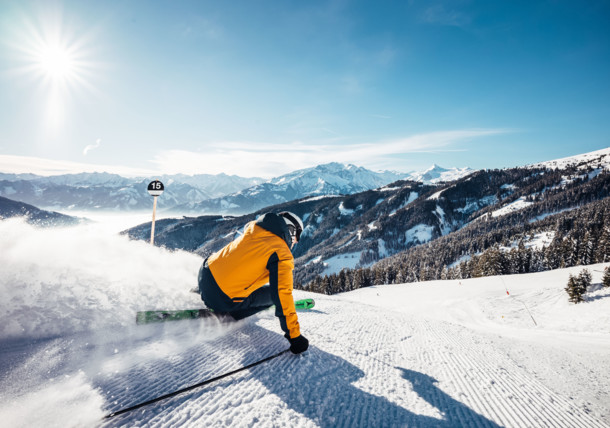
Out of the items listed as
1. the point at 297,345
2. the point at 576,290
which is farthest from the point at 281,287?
the point at 576,290

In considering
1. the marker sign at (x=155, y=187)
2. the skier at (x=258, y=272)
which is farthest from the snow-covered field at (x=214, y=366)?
the marker sign at (x=155, y=187)

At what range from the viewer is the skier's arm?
3.76 meters

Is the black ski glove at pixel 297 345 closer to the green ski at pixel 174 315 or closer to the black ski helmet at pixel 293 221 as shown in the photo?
the green ski at pixel 174 315

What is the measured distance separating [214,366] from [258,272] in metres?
1.29

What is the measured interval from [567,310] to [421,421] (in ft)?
109

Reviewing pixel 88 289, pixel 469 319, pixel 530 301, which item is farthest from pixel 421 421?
pixel 530 301

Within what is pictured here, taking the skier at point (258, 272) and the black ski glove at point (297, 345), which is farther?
the black ski glove at point (297, 345)

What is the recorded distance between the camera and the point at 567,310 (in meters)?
25.3

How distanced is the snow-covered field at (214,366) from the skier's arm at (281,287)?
2.20 feet

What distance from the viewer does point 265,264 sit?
388cm

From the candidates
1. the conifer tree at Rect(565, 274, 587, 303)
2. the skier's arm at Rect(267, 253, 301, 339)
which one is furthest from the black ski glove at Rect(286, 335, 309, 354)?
the conifer tree at Rect(565, 274, 587, 303)

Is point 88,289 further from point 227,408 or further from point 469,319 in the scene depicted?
point 469,319

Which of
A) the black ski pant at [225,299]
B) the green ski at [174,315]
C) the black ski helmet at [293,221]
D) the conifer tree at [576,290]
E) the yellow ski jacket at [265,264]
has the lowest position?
the conifer tree at [576,290]

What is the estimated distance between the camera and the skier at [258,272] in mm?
3783
